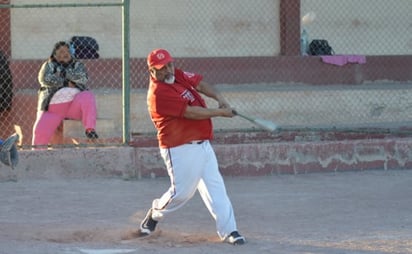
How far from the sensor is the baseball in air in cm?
1402

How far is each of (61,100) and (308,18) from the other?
16.2 ft

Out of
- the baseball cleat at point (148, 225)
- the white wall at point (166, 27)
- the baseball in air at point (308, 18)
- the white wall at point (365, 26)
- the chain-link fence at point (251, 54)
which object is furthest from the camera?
the white wall at point (365, 26)

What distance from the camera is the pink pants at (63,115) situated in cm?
1030

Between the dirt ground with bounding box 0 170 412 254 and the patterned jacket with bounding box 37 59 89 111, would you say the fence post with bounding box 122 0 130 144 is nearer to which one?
the dirt ground with bounding box 0 170 412 254

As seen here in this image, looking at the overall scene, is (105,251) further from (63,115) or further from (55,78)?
(55,78)

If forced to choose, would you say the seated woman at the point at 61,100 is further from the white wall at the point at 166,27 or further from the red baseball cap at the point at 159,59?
the red baseball cap at the point at 159,59

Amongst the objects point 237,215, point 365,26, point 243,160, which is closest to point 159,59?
point 237,215

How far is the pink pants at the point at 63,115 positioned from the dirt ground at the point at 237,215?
0.88 m

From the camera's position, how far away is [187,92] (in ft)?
23.7

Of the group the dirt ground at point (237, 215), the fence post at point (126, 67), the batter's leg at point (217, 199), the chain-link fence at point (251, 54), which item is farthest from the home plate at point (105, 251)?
the chain-link fence at point (251, 54)

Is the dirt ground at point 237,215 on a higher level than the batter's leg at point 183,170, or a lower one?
lower

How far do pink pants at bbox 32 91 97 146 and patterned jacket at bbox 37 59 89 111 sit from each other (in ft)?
0.38

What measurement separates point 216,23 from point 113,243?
7.22 metres

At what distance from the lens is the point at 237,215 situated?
331 inches
